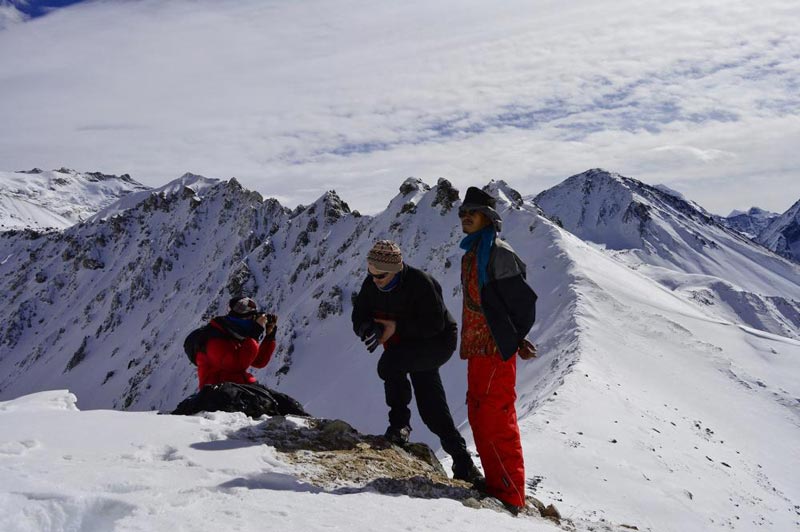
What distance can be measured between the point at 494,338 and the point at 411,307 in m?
1.14

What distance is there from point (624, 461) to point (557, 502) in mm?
3776

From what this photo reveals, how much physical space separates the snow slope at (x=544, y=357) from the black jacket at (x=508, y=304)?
3851 mm

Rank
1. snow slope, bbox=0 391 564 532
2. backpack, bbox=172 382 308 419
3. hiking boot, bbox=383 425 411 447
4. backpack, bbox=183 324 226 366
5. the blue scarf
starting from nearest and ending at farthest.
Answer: snow slope, bbox=0 391 564 532 → the blue scarf → backpack, bbox=172 382 308 419 → hiking boot, bbox=383 425 411 447 → backpack, bbox=183 324 226 366

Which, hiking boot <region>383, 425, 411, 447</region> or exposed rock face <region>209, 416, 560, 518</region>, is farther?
hiking boot <region>383, 425, 411, 447</region>

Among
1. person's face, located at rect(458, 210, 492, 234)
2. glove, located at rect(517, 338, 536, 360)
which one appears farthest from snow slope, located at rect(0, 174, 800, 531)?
person's face, located at rect(458, 210, 492, 234)

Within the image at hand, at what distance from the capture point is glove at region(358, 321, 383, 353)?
6344 mm

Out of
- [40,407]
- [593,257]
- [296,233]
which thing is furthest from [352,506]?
[296,233]

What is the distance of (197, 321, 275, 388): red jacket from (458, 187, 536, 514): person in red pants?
10.3 feet

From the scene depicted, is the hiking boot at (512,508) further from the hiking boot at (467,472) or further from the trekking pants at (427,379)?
the trekking pants at (427,379)

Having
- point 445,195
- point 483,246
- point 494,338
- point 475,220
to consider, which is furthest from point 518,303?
point 445,195

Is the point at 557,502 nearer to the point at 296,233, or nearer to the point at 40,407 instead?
the point at 40,407

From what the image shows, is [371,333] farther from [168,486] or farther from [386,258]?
[168,486]

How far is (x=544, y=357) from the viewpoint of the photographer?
21.3 m

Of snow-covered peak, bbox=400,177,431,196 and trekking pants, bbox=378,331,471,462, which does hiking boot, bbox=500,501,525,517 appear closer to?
trekking pants, bbox=378,331,471,462
